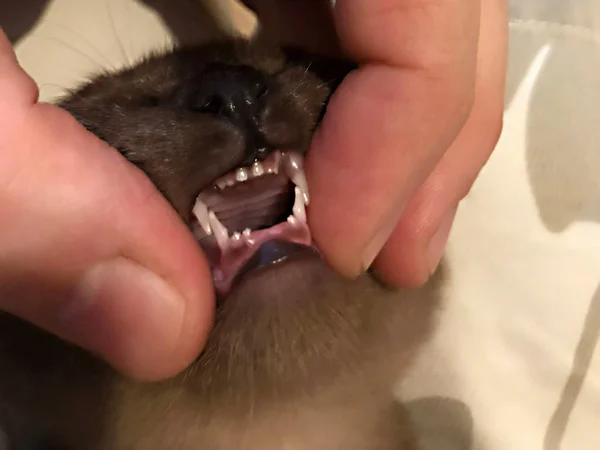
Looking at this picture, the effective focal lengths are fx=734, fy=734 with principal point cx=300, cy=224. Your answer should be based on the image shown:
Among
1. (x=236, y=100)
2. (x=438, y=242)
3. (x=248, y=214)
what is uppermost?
(x=236, y=100)

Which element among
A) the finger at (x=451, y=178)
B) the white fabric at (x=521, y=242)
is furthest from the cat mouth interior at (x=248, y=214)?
the white fabric at (x=521, y=242)

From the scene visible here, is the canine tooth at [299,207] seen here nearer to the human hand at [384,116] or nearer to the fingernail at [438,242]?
the human hand at [384,116]

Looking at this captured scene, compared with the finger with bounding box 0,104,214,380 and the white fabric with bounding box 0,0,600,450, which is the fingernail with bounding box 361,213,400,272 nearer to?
the finger with bounding box 0,104,214,380

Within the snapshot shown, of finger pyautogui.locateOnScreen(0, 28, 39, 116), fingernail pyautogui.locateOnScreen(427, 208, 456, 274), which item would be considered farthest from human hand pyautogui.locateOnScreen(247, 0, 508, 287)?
finger pyautogui.locateOnScreen(0, 28, 39, 116)

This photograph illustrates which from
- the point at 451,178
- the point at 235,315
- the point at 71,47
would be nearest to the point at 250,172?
the point at 235,315

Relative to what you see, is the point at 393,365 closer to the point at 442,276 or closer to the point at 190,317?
the point at 442,276

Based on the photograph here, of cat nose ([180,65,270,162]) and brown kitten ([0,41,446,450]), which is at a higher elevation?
cat nose ([180,65,270,162])

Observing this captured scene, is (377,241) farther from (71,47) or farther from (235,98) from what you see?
(71,47)
